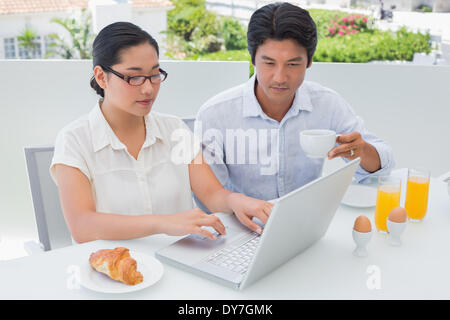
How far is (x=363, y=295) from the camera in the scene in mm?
1109

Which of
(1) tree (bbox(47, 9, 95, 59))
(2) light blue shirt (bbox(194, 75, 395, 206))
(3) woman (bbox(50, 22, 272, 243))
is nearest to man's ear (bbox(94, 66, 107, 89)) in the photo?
(3) woman (bbox(50, 22, 272, 243))

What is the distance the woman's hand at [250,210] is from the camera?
140cm

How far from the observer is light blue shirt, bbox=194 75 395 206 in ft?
6.22

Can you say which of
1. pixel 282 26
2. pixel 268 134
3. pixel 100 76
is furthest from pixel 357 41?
pixel 100 76

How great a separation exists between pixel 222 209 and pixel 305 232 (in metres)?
0.41

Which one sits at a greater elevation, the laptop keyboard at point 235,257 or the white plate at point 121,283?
the white plate at point 121,283

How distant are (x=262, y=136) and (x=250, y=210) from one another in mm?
532

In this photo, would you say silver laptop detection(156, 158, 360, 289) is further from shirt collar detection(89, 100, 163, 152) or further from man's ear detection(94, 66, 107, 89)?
man's ear detection(94, 66, 107, 89)

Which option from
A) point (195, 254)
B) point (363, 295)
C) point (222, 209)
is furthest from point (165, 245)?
point (363, 295)

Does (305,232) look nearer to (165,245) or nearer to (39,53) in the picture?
(165,245)

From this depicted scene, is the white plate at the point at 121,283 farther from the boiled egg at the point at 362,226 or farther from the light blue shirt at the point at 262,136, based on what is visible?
the light blue shirt at the point at 262,136

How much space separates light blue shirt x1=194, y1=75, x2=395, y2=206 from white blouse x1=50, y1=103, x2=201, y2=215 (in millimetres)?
172

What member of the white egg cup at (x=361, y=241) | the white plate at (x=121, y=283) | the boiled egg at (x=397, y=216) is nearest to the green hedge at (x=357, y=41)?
the boiled egg at (x=397, y=216)

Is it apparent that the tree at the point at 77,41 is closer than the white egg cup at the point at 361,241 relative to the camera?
No
